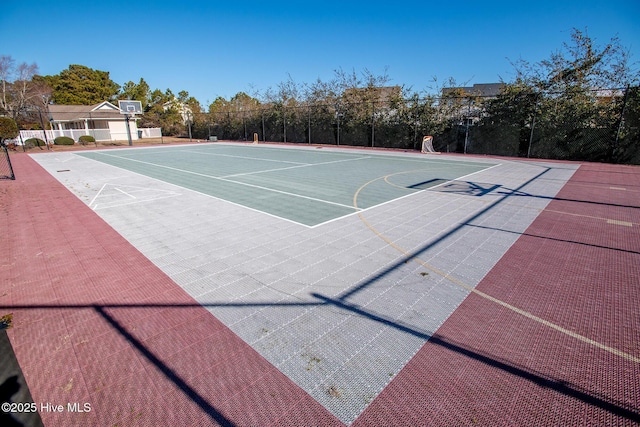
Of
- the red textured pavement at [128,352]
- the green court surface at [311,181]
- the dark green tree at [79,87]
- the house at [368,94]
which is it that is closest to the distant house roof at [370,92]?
the house at [368,94]

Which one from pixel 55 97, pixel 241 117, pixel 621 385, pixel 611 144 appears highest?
pixel 55 97

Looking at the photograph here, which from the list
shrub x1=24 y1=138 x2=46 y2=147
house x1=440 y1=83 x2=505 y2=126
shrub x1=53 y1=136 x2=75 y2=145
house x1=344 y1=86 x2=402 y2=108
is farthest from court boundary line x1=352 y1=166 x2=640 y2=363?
shrub x1=53 y1=136 x2=75 y2=145

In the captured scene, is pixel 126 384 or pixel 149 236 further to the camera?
pixel 149 236

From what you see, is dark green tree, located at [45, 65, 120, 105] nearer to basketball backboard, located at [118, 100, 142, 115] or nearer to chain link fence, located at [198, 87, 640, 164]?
basketball backboard, located at [118, 100, 142, 115]

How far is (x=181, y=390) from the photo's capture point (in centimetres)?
280

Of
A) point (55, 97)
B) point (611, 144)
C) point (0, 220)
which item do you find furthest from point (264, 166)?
point (55, 97)

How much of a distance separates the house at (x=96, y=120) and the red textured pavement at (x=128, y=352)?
130 feet

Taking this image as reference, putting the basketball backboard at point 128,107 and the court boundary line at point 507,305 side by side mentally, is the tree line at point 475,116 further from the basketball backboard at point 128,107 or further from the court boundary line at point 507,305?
the court boundary line at point 507,305

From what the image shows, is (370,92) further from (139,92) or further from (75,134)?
(139,92)

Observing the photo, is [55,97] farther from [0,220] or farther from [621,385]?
[621,385]

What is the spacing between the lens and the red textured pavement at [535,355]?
8.46ft

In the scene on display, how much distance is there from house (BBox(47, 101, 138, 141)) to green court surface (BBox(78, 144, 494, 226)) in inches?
1040

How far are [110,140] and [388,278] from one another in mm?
42649

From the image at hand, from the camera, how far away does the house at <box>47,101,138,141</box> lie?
38.6 m
